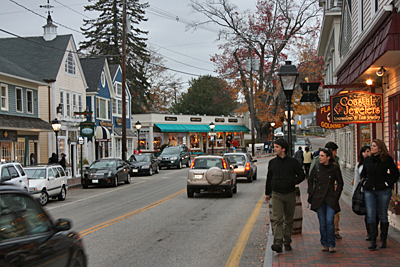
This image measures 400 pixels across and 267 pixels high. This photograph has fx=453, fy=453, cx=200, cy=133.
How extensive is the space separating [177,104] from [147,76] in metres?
14.3

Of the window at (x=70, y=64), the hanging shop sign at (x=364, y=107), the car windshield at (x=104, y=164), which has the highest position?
the window at (x=70, y=64)

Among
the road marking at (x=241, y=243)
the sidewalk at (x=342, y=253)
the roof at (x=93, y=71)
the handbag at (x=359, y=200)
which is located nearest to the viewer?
the sidewalk at (x=342, y=253)

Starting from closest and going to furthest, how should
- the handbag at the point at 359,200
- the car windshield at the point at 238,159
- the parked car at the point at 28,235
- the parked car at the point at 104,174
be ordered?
the parked car at the point at 28,235 → the handbag at the point at 359,200 → the parked car at the point at 104,174 → the car windshield at the point at 238,159

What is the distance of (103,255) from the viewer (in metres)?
8.50

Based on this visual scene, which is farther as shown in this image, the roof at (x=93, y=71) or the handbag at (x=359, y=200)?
the roof at (x=93, y=71)

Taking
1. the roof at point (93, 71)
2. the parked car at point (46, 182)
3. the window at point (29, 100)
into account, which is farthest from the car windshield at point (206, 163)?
the roof at point (93, 71)

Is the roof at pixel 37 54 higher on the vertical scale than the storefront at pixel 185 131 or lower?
higher

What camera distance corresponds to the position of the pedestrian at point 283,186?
26.0ft

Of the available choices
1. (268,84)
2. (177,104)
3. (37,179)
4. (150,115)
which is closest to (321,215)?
(37,179)

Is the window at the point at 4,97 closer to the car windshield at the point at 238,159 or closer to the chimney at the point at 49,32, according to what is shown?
the chimney at the point at 49,32

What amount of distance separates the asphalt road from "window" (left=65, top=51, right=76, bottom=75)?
18.1 meters

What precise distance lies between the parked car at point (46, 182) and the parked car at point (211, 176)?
554 centimetres

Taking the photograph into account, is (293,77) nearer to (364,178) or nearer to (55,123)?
(364,178)

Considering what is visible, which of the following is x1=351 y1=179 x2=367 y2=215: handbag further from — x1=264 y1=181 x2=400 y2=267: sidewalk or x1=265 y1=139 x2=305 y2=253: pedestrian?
x1=265 y1=139 x2=305 y2=253: pedestrian
